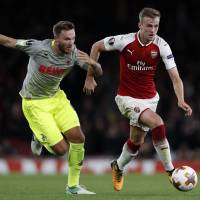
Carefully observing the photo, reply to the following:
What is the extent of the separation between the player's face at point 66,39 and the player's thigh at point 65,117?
0.83m

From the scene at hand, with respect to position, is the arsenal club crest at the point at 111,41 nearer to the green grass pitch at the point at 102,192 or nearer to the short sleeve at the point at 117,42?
the short sleeve at the point at 117,42

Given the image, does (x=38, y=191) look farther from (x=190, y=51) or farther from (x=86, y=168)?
(x=190, y=51)

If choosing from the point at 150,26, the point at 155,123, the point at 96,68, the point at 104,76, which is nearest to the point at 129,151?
the point at 155,123

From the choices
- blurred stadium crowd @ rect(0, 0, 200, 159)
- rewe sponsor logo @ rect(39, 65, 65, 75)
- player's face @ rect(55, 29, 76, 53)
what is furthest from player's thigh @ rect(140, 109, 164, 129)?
blurred stadium crowd @ rect(0, 0, 200, 159)

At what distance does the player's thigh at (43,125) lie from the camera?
11719 millimetres

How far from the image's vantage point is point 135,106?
39.5 feet

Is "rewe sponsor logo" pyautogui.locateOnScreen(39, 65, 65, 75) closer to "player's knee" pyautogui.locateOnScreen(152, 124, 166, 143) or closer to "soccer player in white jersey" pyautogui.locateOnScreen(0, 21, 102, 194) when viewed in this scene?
"soccer player in white jersey" pyautogui.locateOnScreen(0, 21, 102, 194)

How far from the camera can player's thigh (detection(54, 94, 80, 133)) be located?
11672mm

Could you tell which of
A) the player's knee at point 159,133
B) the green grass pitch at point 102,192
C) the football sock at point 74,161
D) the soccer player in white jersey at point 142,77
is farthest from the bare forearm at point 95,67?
the green grass pitch at point 102,192

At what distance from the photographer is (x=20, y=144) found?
2072 cm

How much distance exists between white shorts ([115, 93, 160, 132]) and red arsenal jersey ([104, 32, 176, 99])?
69 millimetres

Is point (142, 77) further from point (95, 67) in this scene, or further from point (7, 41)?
point (7, 41)

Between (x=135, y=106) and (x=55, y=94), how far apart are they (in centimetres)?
114

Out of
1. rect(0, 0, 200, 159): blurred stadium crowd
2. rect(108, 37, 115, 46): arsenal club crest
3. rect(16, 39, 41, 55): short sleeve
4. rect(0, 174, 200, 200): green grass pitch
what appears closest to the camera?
rect(0, 174, 200, 200): green grass pitch
